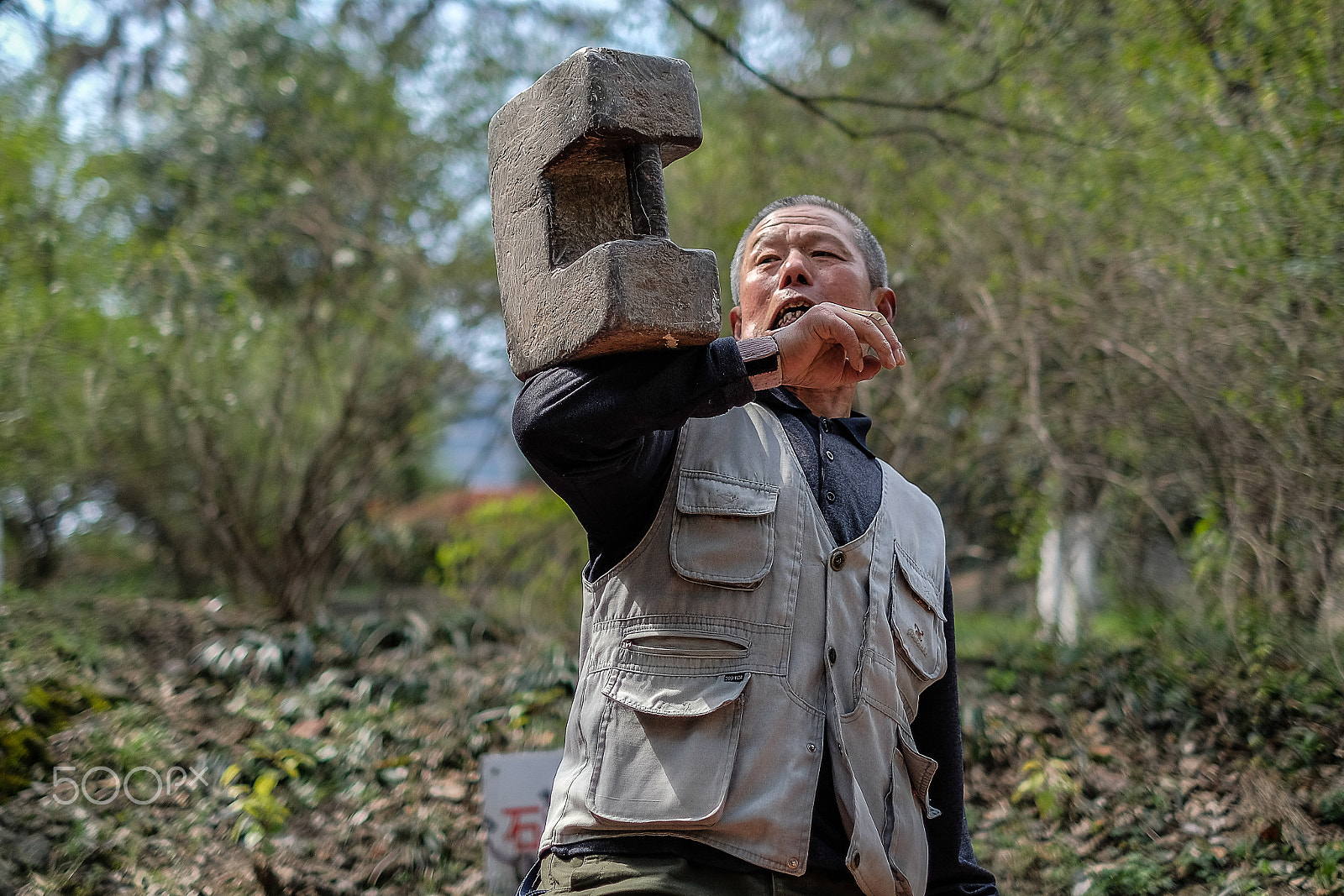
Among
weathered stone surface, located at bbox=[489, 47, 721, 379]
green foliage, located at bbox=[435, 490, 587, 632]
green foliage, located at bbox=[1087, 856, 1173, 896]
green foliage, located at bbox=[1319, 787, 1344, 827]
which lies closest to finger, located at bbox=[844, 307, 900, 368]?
weathered stone surface, located at bbox=[489, 47, 721, 379]

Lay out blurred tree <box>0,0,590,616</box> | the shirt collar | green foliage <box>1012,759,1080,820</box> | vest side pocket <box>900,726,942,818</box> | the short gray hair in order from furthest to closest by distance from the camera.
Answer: blurred tree <box>0,0,590,616</box>
green foliage <box>1012,759,1080,820</box>
the short gray hair
the shirt collar
vest side pocket <box>900,726,942,818</box>

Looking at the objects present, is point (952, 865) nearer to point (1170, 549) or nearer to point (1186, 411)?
point (1186, 411)

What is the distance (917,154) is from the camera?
7.00 metres

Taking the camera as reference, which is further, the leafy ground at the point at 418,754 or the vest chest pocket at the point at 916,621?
the leafy ground at the point at 418,754

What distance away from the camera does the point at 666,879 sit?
5.59ft

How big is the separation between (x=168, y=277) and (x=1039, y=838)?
6.06 metres

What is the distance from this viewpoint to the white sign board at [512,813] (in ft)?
12.5

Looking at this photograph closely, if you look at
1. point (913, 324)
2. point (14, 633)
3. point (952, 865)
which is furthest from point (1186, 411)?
point (14, 633)

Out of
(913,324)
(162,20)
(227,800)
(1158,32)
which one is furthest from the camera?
(162,20)

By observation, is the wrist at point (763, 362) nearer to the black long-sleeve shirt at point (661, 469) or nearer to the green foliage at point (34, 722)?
the black long-sleeve shirt at point (661, 469)

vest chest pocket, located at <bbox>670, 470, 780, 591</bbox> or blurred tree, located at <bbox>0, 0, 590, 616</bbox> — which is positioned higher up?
blurred tree, located at <bbox>0, 0, 590, 616</bbox>

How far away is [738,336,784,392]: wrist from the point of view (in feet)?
5.83

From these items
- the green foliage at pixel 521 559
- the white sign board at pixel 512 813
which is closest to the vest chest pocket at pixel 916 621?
the white sign board at pixel 512 813

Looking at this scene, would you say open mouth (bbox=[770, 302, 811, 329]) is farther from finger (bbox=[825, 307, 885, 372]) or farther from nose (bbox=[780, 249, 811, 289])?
finger (bbox=[825, 307, 885, 372])
